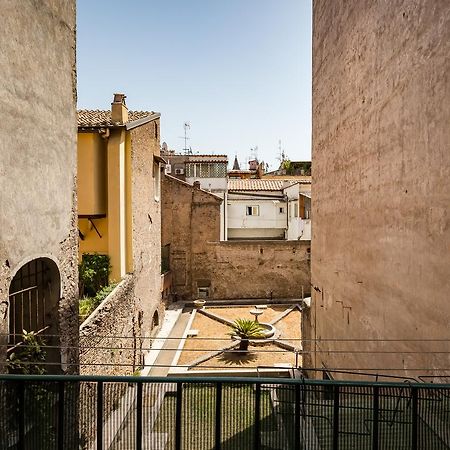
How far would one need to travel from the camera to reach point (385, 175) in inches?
244

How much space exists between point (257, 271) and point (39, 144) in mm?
18819

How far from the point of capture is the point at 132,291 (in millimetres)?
13227

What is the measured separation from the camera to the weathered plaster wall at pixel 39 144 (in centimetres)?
486

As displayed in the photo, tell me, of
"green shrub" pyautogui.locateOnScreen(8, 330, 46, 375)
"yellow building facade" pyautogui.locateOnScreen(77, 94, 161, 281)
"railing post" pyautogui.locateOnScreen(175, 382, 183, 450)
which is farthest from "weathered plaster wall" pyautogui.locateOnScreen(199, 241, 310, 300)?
"railing post" pyautogui.locateOnScreen(175, 382, 183, 450)

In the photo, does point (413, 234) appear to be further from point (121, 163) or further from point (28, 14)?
point (121, 163)

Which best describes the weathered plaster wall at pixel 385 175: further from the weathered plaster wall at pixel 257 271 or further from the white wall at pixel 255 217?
the white wall at pixel 255 217

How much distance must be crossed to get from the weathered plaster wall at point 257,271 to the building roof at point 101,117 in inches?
399

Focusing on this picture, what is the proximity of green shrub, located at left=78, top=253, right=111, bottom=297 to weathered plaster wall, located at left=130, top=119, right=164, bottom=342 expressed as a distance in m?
1.43

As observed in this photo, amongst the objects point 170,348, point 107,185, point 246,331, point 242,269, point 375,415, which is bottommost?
point 170,348

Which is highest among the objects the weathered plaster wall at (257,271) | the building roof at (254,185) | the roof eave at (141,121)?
the roof eave at (141,121)

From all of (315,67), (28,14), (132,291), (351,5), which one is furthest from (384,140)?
(132,291)

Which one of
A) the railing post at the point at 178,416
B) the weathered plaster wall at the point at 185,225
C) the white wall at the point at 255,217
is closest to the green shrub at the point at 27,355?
the railing post at the point at 178,416

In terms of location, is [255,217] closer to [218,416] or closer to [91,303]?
[91,303]

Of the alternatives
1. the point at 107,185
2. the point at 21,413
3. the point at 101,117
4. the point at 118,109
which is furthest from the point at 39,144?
the point at 101,117
